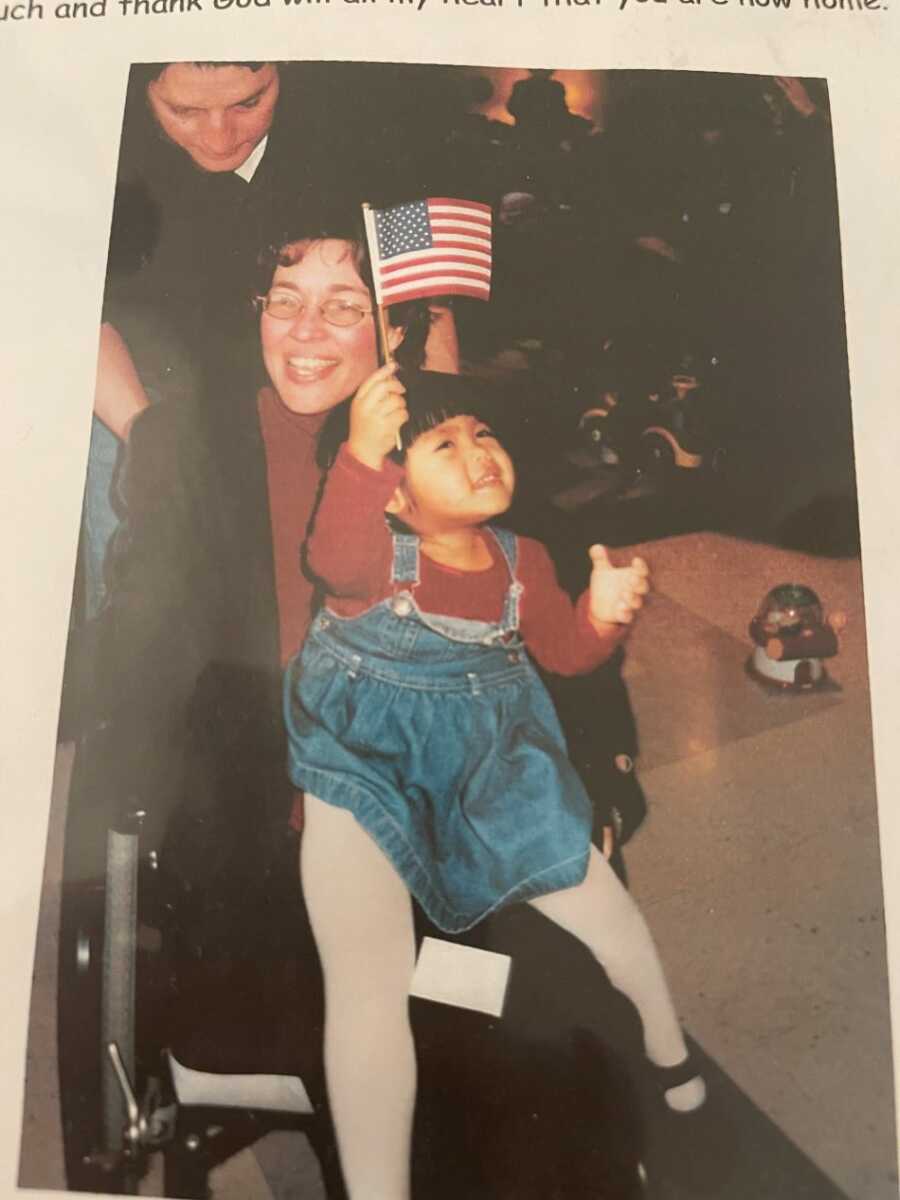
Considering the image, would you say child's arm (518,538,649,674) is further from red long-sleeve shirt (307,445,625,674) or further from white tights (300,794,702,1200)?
white tights (300,794,702,1200)

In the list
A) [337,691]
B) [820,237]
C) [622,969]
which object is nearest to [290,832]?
[337,691]

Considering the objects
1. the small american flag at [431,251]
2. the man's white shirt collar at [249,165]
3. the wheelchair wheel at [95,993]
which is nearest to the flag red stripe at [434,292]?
the small american flag at [431,251]

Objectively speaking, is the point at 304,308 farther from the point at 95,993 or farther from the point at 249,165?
the point at 95,993

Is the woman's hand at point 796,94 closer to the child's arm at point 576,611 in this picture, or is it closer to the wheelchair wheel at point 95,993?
the child's arm at point 576,611

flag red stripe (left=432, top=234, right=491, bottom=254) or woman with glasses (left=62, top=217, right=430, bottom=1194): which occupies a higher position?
flag red stripe (left=432, top=234, right=491, bottom=254)

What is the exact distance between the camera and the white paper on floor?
562 mm

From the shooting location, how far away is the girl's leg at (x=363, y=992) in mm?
548

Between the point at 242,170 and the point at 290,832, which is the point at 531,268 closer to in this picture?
the point at 242,170

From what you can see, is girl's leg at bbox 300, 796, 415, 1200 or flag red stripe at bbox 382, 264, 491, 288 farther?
flag red stripe at bbox 382, 264, 491, 288

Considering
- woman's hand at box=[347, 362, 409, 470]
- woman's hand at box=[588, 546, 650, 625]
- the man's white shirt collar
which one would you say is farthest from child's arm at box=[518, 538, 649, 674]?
the man's white shirt collar

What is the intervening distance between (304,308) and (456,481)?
154 mm

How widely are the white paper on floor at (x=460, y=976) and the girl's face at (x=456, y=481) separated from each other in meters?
0.25

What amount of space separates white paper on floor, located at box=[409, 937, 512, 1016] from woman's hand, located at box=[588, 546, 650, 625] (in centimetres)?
21

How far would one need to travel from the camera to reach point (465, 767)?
1.94 ft
